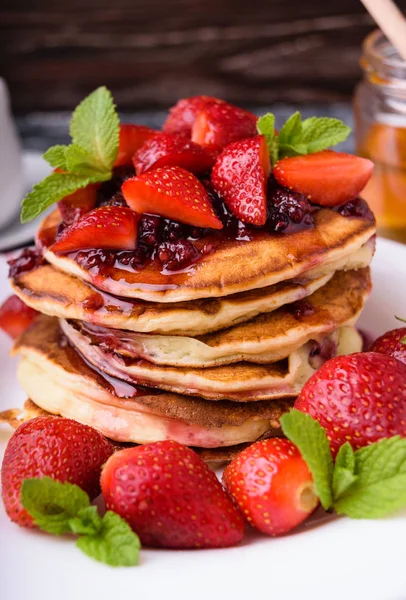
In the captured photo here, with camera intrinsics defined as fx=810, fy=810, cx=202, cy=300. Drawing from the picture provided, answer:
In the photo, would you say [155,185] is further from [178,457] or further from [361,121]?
[361,121]

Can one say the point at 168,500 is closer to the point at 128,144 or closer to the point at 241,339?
the point at 241,339

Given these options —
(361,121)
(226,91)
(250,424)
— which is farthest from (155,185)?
(226,91)

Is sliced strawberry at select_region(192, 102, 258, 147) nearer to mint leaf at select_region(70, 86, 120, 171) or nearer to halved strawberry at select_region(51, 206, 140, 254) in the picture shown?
mint leaf at select_region(70, 86, 120, 171)

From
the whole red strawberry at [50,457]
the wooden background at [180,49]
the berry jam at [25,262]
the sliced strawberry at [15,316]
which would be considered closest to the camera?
the whole red strawberry at [50,457]

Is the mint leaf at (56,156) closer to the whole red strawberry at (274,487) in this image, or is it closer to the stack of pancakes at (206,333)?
the stack of pancakes at (206,333)

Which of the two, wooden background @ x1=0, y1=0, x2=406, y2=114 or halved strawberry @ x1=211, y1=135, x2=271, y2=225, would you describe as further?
wooden background @ x1=0, y1=0, x2=406, y2=114

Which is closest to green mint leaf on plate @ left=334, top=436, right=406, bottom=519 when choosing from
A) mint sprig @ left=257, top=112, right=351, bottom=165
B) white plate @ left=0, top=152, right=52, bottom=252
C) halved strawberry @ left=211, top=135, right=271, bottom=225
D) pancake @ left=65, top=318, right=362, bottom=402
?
pancake @ left=65, top=318, right=362, bottom=402

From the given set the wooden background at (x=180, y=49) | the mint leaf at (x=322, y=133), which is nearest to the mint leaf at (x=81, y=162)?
the mint leaf at (x=322, y=133)
